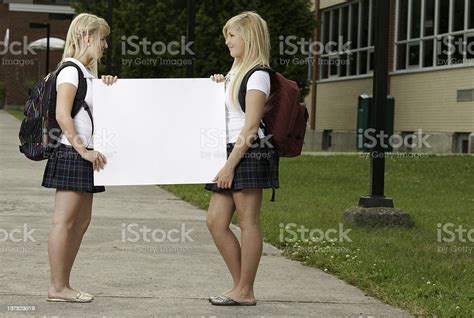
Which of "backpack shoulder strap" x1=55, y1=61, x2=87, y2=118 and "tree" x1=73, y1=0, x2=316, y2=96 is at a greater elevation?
"tree" x1=73, y1=0, x2=316, y2=96

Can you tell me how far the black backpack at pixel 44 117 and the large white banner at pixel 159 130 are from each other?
0.39 ft

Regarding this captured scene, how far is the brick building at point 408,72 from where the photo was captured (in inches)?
1095

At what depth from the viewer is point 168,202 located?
14.6m

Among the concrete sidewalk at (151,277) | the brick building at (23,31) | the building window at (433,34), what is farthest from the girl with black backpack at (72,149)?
the brick building at (23,31)

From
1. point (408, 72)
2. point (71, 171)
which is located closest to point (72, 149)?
point (71, 171)

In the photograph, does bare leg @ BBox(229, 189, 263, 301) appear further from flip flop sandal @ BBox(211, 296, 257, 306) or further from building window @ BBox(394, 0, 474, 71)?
building window @ BBox(394, 0, 474, 71)

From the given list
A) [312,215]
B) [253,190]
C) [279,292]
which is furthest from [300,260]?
[312,215]

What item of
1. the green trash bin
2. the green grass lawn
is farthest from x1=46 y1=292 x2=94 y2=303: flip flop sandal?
the green trash bin

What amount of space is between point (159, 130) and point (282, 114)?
784 millimetres

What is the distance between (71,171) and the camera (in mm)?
6883

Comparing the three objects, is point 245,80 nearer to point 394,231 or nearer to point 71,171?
point 71,171

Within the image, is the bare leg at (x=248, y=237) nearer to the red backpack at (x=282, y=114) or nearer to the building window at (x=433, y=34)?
the red backpack at (x=282, y=114)

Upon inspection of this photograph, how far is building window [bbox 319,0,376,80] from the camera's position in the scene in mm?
33969

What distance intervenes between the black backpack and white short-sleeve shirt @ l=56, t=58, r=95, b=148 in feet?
0.08
